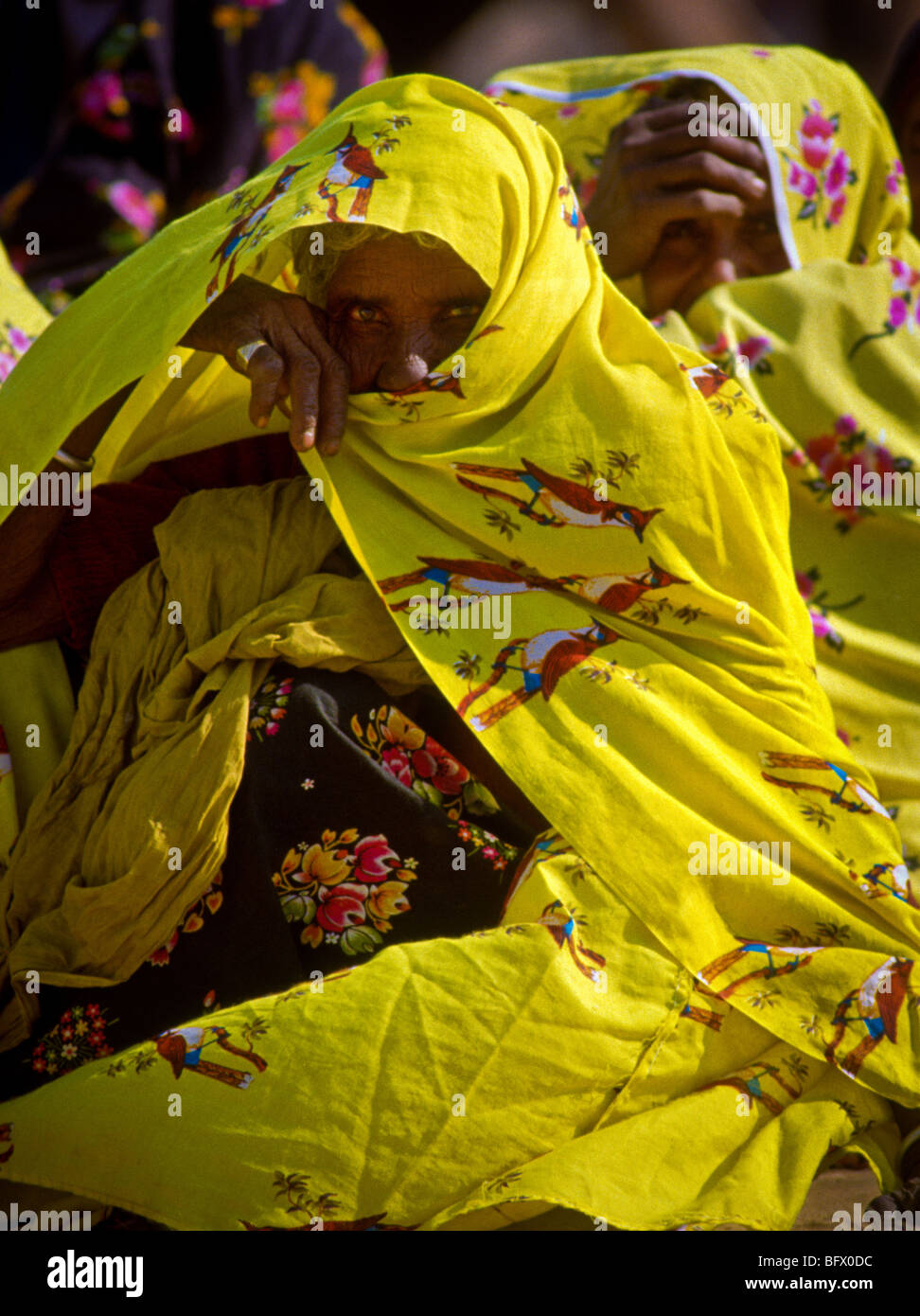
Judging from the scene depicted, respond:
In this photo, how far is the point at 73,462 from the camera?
6.81ft

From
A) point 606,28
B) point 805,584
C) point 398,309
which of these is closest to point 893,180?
point 805,584

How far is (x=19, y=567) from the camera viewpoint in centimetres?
206

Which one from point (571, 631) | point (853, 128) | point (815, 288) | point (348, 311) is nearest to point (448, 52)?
point (853, 128)

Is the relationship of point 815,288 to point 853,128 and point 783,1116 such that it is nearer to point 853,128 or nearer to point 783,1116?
point 853,128

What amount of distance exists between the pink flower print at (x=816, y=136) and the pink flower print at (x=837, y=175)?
25mm

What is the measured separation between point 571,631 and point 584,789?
0.24m

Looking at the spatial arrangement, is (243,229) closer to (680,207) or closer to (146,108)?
(680,207)

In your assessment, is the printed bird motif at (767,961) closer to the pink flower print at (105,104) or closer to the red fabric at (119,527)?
→ the red fabric at (119,527)

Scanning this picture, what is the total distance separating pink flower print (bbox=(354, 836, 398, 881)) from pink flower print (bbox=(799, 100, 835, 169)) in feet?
6.16

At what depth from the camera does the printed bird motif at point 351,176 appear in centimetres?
192

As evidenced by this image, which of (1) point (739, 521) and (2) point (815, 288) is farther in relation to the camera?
(2) point (815, 288)

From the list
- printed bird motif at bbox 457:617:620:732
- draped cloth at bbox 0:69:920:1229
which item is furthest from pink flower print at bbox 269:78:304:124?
printed bird motif at bbox 457:617:620:732

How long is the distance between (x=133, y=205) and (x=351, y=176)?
2.48m
